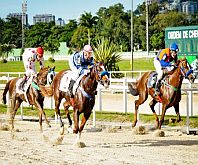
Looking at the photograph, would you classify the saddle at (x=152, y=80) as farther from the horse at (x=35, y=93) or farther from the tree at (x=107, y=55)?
the tree at (x=107, y=55)

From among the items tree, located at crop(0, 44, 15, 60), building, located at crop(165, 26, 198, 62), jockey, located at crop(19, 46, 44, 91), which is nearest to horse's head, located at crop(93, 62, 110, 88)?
jockey, located at crop(19, 46, 44, 91)

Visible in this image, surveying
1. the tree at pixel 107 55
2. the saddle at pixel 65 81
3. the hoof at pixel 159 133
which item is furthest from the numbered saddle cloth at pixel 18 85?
the tree at pixel 107 55

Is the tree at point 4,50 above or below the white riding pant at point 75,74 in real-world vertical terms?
above

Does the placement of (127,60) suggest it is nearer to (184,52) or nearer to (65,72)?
(184,52)

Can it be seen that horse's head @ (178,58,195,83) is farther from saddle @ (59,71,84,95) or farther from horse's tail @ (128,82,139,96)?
saddle @ (59,71,84,95)

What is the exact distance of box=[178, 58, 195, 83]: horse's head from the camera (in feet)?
35.2

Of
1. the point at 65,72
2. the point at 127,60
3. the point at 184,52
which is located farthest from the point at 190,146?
the point at 127,60

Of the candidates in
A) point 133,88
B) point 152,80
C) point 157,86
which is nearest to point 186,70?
point 157,86

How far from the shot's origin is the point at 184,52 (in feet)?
77.7

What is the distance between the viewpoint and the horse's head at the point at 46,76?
1128cm

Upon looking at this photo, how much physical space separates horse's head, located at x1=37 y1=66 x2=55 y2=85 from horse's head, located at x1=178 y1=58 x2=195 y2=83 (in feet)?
9.47

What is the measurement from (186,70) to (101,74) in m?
2.55

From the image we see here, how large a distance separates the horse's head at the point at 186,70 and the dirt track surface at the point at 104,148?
51.7 inches

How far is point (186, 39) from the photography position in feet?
77.9
